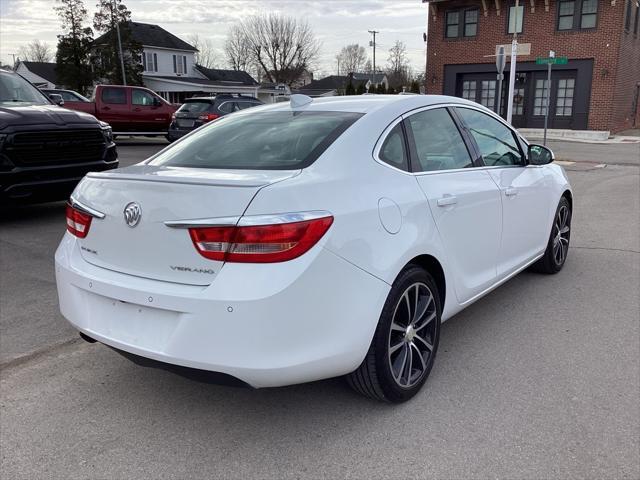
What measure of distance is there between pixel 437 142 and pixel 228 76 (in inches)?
2449

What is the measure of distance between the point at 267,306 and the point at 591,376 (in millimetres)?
2127

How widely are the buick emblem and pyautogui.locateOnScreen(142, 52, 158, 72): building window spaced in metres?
55.5

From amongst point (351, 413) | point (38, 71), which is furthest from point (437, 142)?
point (38, 71)

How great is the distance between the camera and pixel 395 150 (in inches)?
124

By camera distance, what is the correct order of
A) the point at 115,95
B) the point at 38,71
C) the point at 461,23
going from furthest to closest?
the point at 38,71
the point at 461,23
the point at 115,95

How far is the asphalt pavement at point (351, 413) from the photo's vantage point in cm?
254

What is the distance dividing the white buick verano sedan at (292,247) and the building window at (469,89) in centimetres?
2653

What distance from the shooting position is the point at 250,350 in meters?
2.37

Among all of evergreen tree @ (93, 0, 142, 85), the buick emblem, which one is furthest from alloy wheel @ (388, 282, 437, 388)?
evergreen tree @ (93, 0, 142, 85)

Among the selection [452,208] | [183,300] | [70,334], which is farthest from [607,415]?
[70,334]

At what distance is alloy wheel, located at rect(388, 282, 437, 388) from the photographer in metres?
2.94

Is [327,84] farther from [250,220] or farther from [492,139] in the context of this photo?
[250,220]

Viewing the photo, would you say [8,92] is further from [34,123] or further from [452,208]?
[452,208]

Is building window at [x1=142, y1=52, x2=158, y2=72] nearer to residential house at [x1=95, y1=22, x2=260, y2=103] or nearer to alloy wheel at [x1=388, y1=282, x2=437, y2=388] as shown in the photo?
residential house at [x1=95, y1=22, x2=260, y2=103]
